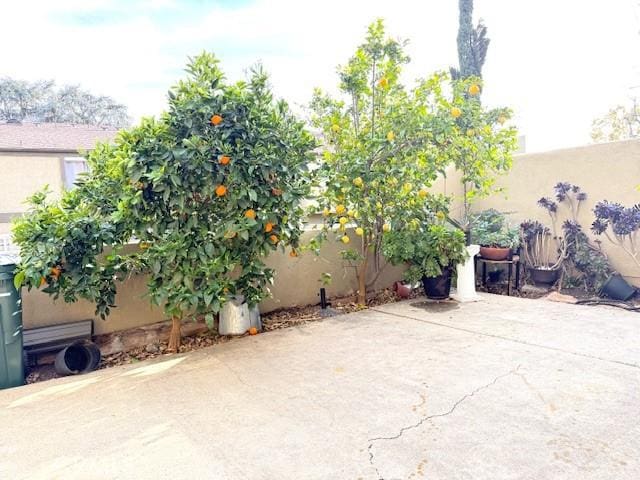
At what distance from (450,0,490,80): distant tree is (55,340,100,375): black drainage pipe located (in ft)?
31.9

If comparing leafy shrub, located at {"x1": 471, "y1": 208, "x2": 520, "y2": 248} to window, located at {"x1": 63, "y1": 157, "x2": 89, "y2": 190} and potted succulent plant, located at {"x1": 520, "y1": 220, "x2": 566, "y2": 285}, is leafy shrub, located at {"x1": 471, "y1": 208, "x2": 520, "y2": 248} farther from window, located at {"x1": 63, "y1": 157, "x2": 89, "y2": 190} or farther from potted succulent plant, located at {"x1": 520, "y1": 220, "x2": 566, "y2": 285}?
window, located at {"x1": 63, "y1": 157, "x2": 89, "y2": 190}

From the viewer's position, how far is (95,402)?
8.82 feet

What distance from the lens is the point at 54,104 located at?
79.1 ft

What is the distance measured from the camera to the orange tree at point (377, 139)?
14.3 ft

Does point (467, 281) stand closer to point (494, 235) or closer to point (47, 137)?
point (494, 235)

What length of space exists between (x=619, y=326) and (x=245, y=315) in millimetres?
3684

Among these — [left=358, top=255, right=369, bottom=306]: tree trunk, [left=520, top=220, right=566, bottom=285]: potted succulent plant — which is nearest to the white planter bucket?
[left=358, top=255, right=369, bottom=306]: tree trunk

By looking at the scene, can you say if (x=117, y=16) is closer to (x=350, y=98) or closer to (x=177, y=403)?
(x=350, y=98)

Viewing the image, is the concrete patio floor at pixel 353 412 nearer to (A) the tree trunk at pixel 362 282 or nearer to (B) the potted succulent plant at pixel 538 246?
(A) the tree trunk at pixel 362 282

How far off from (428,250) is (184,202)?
9.80 feet

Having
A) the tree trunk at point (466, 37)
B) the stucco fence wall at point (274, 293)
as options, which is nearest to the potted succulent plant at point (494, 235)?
the stucco fence wall at point (274, 293)

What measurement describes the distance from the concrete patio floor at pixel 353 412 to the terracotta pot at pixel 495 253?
1844 millimetres

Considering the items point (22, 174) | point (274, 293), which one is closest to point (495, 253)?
point (274, 293)

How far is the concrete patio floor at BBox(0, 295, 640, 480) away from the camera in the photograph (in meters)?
1.91
